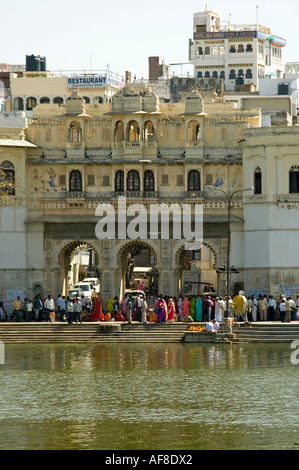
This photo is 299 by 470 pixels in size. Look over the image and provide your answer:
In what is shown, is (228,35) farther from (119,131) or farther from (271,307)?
(271,307)

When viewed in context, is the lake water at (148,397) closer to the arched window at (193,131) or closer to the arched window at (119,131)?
the arched window at (193,131)

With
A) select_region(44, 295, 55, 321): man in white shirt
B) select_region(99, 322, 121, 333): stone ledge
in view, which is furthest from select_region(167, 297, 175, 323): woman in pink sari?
select_region(44, 295, 55, 321): man in white shirt

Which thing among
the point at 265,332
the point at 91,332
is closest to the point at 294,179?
the point at 265,332

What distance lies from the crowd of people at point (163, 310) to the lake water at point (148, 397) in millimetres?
3286

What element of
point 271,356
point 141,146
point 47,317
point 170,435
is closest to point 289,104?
point 141,146

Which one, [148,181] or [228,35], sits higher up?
[228,35]

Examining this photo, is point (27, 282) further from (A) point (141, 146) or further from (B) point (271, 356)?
(B) point (271, 356)

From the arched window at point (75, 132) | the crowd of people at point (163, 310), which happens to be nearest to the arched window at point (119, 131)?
the arched window at point (75, 132)

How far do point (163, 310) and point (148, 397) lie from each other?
594 inches

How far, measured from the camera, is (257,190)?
191 ft

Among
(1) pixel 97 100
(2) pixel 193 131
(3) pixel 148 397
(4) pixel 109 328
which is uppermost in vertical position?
(1) pixel 97 100

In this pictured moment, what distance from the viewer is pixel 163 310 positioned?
5444 cm

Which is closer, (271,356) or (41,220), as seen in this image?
(271,356)

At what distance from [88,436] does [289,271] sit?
24478mm
